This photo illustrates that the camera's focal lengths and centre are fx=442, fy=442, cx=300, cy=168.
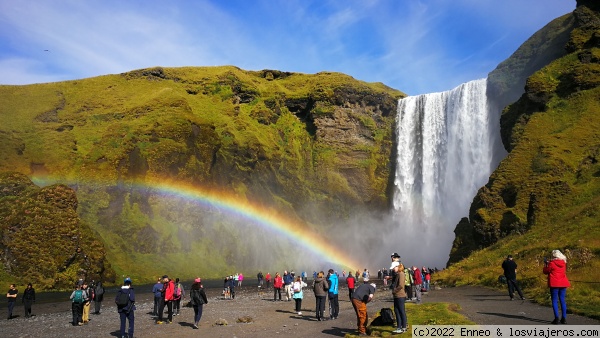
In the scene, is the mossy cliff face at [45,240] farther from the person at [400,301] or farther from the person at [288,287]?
the person at [400,301]

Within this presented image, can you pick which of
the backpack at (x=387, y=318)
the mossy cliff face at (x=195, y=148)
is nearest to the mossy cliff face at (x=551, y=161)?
the backpack at (x=387, y=318)

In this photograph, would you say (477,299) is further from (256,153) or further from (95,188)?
(256,153)

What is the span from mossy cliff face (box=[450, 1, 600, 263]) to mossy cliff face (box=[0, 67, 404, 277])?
62.7m

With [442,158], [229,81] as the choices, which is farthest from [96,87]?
[442,158]

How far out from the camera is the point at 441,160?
307 feet

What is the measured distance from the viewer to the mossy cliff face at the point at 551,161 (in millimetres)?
36844

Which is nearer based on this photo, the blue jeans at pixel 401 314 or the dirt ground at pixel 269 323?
the blue jeans at pixel 401 314

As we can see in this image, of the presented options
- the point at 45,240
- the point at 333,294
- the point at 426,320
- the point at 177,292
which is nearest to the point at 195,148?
the point at 45,240

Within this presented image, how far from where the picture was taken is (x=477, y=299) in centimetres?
2259

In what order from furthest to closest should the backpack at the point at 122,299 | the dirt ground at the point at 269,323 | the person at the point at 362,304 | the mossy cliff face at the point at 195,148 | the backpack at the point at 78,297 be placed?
1. the mossy cliff face at the point at 195,148
2. the backpack at the point at 78,297
3. the backpack at the point at 122,299
4. the dirt ground at the point at 269,323
5. the person at the point at 362,304

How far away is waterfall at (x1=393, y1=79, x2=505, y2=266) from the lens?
8212 cm

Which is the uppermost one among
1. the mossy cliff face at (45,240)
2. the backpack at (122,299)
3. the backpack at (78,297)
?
the mossy cliff face at (45,240)

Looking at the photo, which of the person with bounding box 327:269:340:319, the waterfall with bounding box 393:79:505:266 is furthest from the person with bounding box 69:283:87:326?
the waterfall with bounding box 393:79:505:266

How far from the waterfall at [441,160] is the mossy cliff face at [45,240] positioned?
64744mm
